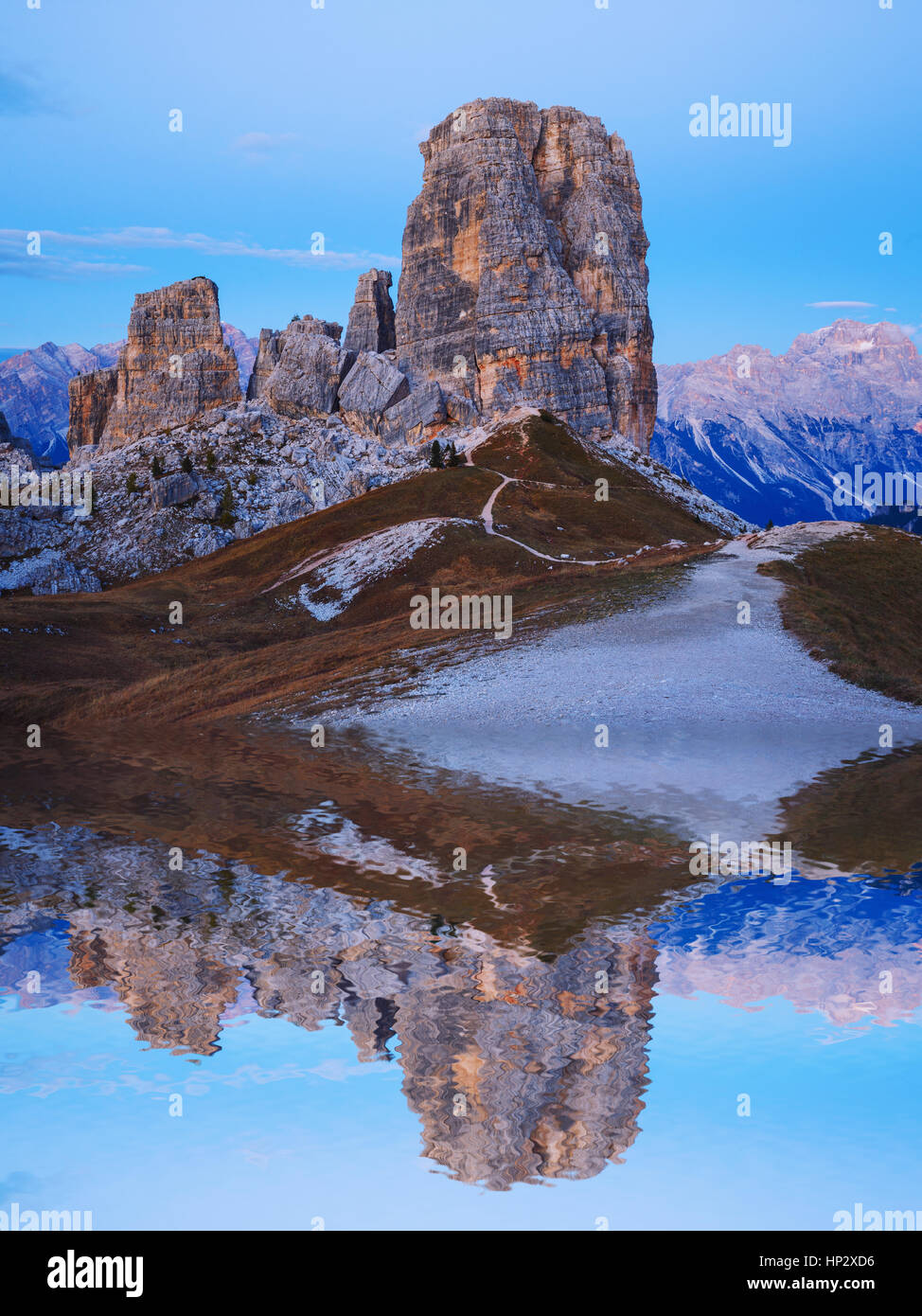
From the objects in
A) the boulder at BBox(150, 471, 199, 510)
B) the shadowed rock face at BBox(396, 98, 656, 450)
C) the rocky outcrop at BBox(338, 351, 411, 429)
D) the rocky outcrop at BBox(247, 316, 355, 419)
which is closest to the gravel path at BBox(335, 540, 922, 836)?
the boulder at BBox(150, 471, 199, 510)

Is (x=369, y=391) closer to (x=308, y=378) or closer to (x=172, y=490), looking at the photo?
(x=308, y=378)

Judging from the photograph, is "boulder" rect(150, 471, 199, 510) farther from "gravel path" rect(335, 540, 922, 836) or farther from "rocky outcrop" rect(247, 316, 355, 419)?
"gravel path" rect(335, 540, 922, 836)

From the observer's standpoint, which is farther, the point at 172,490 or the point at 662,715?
the point at 172,490

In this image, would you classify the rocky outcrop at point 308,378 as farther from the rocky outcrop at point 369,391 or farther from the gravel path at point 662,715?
the gravel path at point 662,715

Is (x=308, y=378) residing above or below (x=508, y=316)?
below

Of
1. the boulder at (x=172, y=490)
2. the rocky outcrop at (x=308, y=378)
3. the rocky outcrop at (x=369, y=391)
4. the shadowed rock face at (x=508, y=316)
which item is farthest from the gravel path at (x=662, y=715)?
the rocky outcrop at (x=308, y=378)

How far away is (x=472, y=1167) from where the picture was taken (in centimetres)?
1467

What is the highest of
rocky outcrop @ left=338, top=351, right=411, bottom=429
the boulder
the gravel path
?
rocky outcrop @ left=338, top=351, right=411, bottom=429

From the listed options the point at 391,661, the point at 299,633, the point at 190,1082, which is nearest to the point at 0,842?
the point at 190,1082

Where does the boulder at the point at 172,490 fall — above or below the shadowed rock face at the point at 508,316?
below

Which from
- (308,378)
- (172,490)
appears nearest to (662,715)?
(172,490)

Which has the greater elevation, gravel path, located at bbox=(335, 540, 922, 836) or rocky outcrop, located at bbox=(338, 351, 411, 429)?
rocky outcrop, located at bbox=(338, 351, 411, 429)

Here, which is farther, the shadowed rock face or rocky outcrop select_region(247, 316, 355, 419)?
rocky outcrop select_region(247, 316, 355, 419)

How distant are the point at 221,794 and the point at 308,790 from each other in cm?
339
